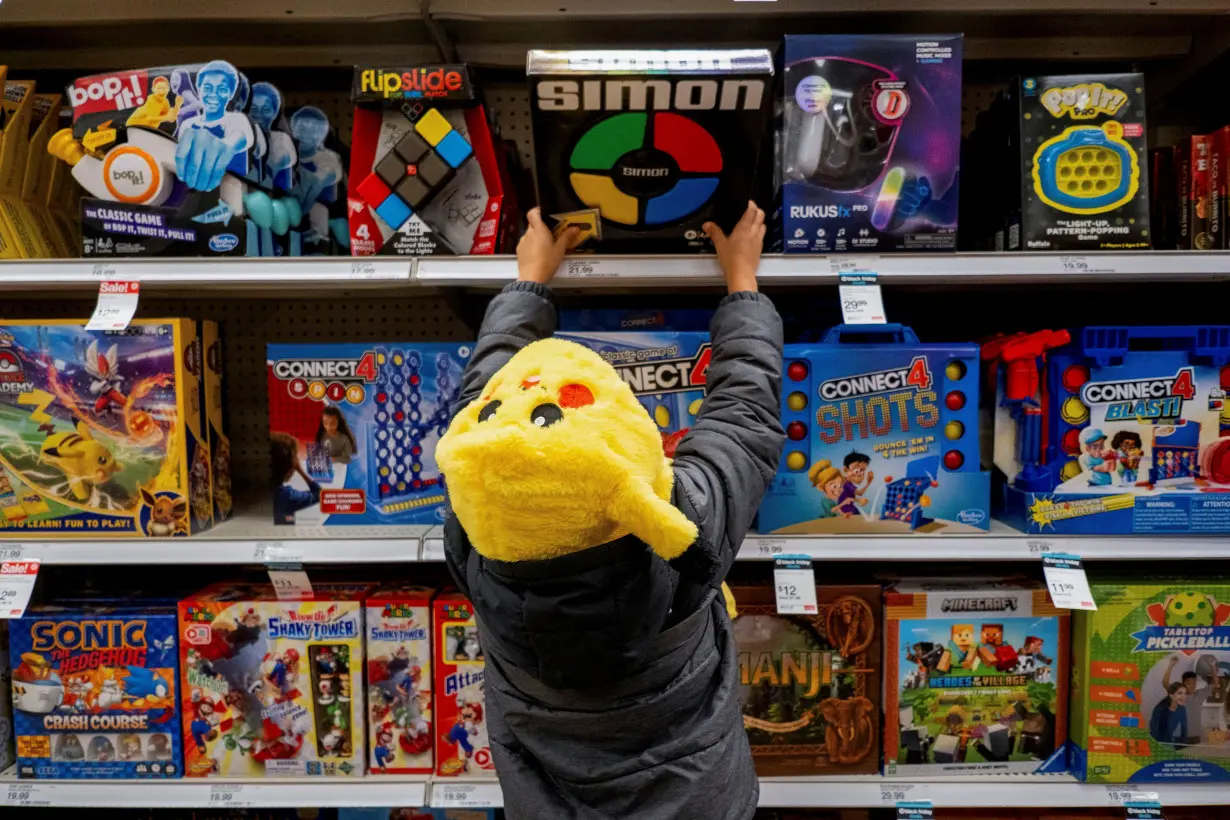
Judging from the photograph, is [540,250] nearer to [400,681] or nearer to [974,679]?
[400,681]

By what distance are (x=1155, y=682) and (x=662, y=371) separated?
1.12 meters

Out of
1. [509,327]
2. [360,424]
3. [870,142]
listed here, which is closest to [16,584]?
[360,424]

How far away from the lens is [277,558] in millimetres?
1430

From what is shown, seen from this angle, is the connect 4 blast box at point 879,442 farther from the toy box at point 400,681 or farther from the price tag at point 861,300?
the toy box at point 400,681

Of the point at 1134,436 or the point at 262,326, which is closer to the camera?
the point at 1134,436

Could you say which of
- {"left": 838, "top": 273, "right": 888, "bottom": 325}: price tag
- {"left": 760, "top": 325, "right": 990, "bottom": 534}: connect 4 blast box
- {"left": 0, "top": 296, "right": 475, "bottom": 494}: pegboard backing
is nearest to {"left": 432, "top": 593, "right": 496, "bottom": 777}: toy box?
{"left": 760, "top": 325, "right": 990, "bottom": 534}: connect 4 blast box

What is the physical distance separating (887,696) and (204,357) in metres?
1.52

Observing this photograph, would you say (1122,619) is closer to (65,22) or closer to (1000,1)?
(1000,1)

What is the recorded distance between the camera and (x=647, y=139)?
4.32 ft

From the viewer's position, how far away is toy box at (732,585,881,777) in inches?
58.0

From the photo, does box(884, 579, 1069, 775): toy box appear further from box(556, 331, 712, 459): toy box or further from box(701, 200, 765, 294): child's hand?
box(701, 200, 765, 294): child's hand

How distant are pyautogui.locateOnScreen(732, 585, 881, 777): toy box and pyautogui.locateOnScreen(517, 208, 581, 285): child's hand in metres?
0.71

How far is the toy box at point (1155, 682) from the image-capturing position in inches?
57.1

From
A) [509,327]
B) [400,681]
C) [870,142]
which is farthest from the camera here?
[400,681]
